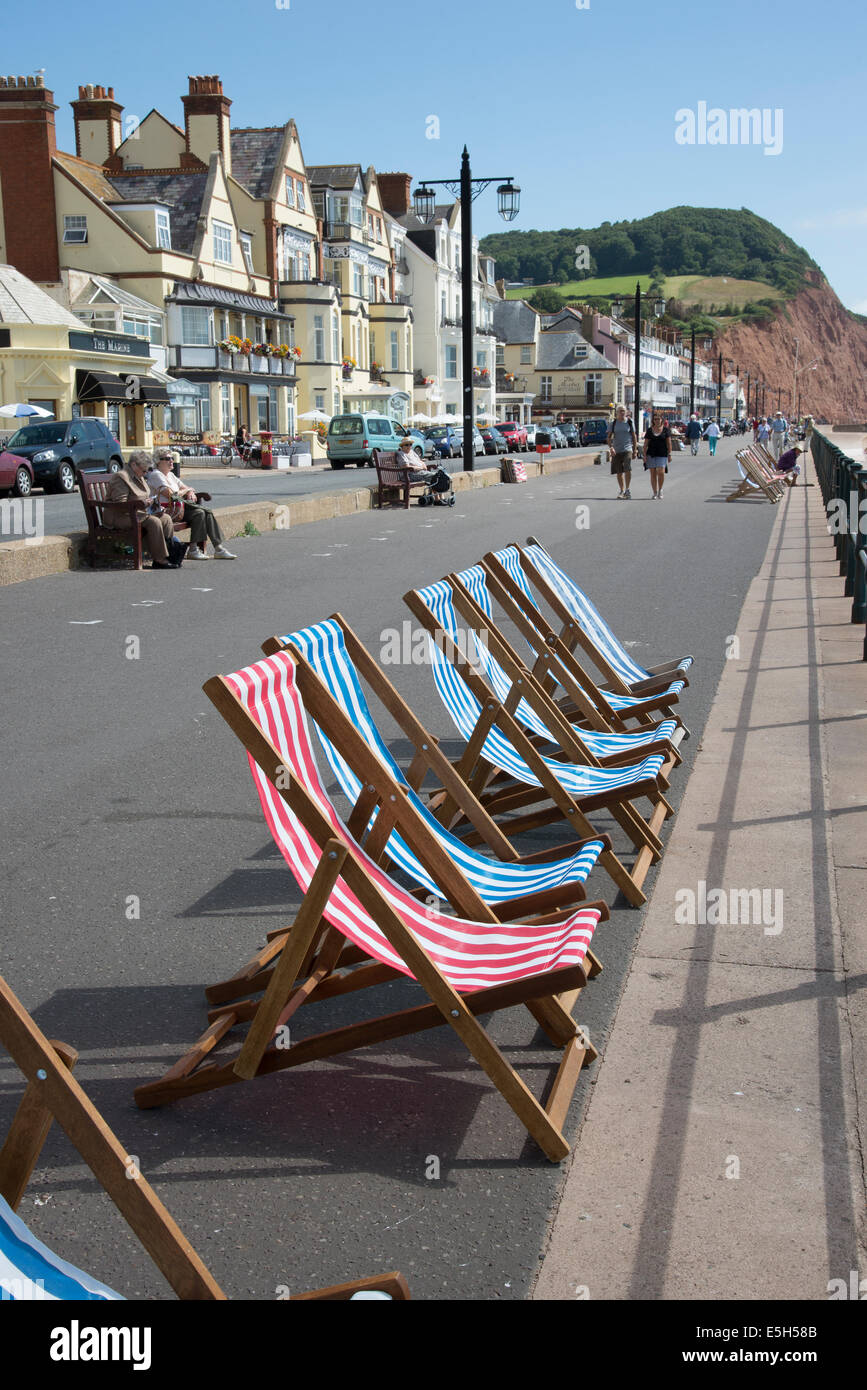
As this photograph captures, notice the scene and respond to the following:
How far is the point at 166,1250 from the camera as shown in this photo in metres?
2.16

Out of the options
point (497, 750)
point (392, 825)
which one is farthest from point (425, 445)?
point (392, 825)

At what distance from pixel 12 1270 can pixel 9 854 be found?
3.38 meters

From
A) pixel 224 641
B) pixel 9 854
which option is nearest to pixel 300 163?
pixel 224 641

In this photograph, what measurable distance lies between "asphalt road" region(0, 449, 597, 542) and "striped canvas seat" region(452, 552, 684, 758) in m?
13.3

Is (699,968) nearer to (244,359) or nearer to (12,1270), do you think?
(12,1270)

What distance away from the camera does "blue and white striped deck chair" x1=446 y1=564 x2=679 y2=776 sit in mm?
5156

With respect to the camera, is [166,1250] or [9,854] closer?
[166,1250]

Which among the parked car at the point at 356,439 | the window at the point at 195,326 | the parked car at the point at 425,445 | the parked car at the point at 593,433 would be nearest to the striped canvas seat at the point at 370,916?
the parked car at the point at 356,439

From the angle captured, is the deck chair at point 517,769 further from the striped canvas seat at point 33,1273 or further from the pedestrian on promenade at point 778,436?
the pedestrian on promenade at point 778,436

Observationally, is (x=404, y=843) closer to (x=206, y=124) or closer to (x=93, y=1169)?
(x=93, y=1169)

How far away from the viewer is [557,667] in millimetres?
5699

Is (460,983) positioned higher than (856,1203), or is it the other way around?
(460,983)

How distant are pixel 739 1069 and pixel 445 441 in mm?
48402

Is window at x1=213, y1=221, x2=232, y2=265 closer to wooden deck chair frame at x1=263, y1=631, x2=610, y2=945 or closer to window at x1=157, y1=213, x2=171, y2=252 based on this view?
window at x1=157, y1=213, x2=171, y2=252
